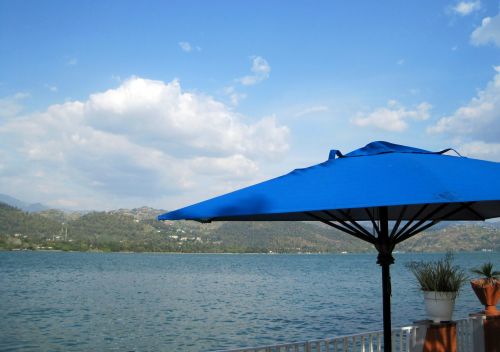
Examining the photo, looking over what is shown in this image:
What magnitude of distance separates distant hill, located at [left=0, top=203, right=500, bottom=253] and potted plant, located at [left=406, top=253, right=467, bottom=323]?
113 m

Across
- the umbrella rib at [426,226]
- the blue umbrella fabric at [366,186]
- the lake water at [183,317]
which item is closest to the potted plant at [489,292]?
the umbrella rib at [426,226]

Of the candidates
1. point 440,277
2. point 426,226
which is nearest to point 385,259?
point 426,226

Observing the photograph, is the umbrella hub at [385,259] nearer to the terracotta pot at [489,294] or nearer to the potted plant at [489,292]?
the potted plant at [489,292]

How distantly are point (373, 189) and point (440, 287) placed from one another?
11.2ft

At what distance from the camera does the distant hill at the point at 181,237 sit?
128875 millimetres

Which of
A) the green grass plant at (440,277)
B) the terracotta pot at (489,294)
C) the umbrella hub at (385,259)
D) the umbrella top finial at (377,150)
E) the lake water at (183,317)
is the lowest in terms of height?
the lake water at (183,317)

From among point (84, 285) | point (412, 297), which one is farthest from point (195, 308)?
point (84, 285)

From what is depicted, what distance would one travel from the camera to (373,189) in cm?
265

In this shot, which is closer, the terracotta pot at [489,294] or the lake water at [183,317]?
A: the terracotta pot at [489,294]

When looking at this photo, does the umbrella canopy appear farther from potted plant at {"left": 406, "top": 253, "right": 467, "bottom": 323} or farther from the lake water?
the lake water

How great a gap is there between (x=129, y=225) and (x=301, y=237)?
2107 inches

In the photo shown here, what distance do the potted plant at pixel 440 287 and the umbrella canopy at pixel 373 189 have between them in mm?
1815

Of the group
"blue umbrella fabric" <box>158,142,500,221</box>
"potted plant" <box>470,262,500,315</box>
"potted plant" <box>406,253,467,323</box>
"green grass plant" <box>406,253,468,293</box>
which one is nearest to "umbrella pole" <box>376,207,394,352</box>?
"blue umbrella fabric" <box>158,142,500,221</box>

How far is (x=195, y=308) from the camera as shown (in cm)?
2853
